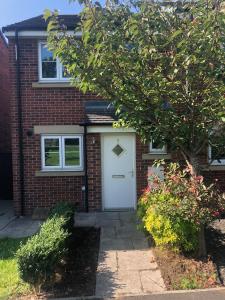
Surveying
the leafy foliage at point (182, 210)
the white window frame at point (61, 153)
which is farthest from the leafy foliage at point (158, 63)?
the white window frame at point (61, 153)

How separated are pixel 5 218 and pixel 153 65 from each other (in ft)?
22.2

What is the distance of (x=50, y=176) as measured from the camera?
10.9 metres

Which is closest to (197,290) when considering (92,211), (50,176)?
→ (92,211)

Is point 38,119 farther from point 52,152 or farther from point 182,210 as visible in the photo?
point 182,210

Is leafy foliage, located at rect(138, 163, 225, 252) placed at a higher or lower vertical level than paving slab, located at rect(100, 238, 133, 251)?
higher

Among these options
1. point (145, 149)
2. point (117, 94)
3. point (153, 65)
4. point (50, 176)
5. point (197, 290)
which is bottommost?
point (197, 290)

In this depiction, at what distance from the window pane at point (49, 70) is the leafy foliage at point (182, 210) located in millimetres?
5774

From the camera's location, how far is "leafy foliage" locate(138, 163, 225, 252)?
612 cm

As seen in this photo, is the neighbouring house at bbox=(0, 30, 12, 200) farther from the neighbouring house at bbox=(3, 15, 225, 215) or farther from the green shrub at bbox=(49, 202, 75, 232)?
the green shrub at bbox=(49, 202, 75, 232)

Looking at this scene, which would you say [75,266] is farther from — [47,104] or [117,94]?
[47,104]

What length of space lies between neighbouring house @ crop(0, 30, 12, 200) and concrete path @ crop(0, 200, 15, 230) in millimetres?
725

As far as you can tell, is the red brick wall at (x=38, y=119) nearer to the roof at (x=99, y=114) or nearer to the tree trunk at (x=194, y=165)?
the roof at (x=99, y=114)

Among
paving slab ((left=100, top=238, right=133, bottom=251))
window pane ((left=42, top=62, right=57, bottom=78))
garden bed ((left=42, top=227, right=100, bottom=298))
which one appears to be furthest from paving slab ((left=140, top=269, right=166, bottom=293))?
window pane ((left=42, top=62, right=57, bottom=78))

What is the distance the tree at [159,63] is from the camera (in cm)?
585
